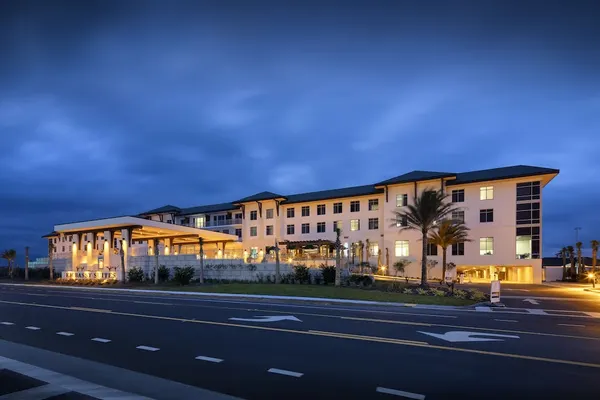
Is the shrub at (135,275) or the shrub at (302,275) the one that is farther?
the shrub at (135,275)

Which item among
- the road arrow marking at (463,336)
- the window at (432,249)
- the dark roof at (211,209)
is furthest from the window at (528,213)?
the road arrow marking at (463,336)

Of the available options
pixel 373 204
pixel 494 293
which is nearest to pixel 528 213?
pixel 373 204

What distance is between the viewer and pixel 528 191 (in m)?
52.8

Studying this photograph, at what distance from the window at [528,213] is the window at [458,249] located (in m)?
7.07

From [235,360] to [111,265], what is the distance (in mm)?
47035

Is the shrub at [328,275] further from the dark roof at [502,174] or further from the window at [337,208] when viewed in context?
the window at [337,208]

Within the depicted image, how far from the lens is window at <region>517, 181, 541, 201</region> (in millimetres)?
52375

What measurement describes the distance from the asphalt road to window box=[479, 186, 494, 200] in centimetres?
3877

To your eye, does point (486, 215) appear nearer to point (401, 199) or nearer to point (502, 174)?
point (502, 174)

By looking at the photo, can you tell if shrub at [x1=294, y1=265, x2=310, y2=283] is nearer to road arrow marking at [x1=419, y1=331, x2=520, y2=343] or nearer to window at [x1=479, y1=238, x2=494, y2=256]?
road arrow marking at [x1=419, y1=331, x2=520, y2=343]

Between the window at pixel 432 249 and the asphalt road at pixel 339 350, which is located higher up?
the asphalt road at pixel 339 350

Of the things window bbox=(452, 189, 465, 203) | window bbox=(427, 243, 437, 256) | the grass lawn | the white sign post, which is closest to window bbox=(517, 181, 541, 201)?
window bbox=(452, 189, 465, 203)

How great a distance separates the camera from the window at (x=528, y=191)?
2062 inches

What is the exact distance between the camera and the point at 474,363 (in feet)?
30.4
